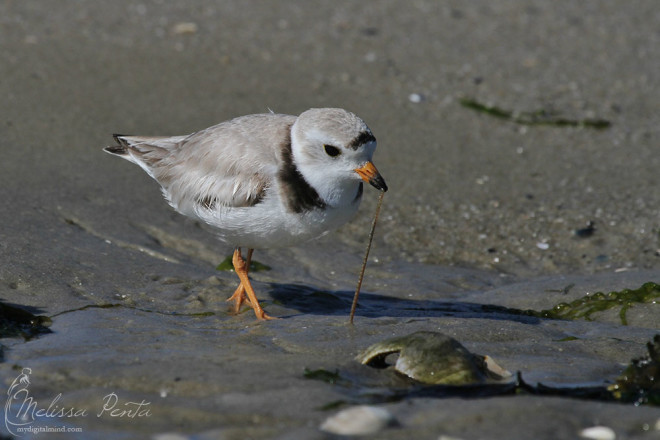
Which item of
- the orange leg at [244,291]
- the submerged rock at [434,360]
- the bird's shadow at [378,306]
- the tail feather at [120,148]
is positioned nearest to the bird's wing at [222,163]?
the tail feather at [120,148]

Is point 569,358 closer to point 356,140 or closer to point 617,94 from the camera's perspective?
point 356,140

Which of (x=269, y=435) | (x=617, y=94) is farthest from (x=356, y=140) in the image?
(x=617, y=94)

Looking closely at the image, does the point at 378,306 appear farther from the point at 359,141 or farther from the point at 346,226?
the point at 346,226

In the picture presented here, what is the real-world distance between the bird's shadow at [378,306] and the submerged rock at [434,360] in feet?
3.39

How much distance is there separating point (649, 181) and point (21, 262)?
4887 mm

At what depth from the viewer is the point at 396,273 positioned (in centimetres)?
586

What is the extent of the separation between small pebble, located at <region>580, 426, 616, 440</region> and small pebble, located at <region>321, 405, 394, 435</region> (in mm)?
704

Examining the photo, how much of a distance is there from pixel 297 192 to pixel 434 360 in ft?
4.44

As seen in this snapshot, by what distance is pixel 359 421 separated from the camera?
127 inches

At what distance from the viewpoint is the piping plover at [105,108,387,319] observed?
4.64 metres

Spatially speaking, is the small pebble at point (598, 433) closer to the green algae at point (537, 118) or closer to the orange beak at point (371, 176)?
the orange beak at point (371, 176)

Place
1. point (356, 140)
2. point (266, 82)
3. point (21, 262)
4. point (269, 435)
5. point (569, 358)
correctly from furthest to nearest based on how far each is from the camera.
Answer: point (266, 82)
point (21, 262)
point (356, 140)
point (569, 358)
point (269, 435)

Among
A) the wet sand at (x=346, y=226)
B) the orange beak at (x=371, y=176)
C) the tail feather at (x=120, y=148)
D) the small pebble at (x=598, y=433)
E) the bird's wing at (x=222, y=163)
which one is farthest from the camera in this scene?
the tail feather at (x=120, y=148)

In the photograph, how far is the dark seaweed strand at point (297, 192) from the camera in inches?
183
